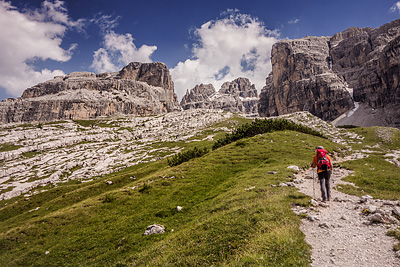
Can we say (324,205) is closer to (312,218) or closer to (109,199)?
(312,218)

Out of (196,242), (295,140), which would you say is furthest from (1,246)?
(295,140)

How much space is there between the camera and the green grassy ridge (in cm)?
832

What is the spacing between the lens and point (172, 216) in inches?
694

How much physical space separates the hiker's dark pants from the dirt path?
108cm

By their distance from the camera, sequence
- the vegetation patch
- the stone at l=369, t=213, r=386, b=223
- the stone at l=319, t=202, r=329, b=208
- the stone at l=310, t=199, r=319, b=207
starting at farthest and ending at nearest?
the vegetation patch < the stone at l=319, t=202, r=329, b=208 < the stone at l=310, t=199, r=319, b=207 < the stone at l=369, t=213, r=386, b=223

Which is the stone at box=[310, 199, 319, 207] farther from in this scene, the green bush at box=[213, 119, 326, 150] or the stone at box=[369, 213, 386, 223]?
the green bush at box=[213, 119, 326, 150]

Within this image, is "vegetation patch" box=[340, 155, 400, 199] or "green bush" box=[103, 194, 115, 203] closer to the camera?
"vegetation patch" box=[340, 155, 400, 199]

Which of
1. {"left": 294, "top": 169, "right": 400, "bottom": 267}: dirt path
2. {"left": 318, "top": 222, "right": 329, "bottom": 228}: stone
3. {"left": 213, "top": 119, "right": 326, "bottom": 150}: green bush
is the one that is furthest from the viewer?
{"left": 213, "top": 119, "right": 326, "bottom": 150}: green bush

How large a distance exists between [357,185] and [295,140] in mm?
24904

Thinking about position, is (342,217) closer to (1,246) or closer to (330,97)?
(1,246)

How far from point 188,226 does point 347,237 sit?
9.86 m

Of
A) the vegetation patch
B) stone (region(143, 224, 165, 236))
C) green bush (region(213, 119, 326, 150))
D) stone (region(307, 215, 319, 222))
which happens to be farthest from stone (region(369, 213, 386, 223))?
green bush (region(213, 119, 326, 150))

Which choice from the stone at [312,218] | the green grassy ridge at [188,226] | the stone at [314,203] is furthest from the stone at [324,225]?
the stone at [314,203]

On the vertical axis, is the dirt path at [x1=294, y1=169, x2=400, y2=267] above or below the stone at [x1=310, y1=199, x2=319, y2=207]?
above
